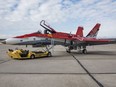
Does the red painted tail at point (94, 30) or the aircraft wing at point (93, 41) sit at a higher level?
the red painted tail at point (94, 30)

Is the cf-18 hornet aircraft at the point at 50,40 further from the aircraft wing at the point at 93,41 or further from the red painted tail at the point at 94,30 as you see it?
the red painted tail at the point at 94,30

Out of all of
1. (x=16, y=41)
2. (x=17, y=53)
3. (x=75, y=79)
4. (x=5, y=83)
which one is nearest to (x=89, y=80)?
(x=75, y=79)

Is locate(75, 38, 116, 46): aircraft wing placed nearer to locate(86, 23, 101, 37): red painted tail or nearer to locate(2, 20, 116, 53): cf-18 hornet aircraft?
locate(2, 20, 116, 53): cf-18 hornet aircraft

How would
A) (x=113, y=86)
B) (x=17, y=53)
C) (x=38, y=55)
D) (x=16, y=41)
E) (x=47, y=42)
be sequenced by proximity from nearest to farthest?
(x=113, y=86), (x=17, y=53), (x=38, y=55), (x=16, y=41), (x=47, y=42)

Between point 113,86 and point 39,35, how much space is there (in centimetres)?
1226

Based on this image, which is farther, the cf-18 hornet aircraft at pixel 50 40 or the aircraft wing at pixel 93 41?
the aircraft wing at pixel 93 41

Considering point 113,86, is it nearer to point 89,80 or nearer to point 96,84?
point 96,84

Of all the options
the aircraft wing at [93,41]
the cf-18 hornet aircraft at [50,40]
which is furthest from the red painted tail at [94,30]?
the aircraft wing at [93,41]

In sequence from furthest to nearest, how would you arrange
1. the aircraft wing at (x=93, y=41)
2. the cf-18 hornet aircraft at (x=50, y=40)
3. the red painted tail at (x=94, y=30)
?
the red painted tail at (x=94, y=30)
the aircraft wing at (x=93, y=41)
the cf-18 hornet aircraft at (x=50, y=40)

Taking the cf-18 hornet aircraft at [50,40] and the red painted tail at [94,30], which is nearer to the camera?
the cf-18 hornet aircraft at [50,40]

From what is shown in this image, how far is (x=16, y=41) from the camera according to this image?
55.2 feet

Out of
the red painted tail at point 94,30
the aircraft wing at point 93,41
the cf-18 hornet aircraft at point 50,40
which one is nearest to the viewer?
the cf-18 hornet aircraft at point 50,40

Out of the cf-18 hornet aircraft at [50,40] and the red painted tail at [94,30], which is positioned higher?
the red painted tail at [94,30]

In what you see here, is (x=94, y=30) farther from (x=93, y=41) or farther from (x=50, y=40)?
(x=50, y=40)
